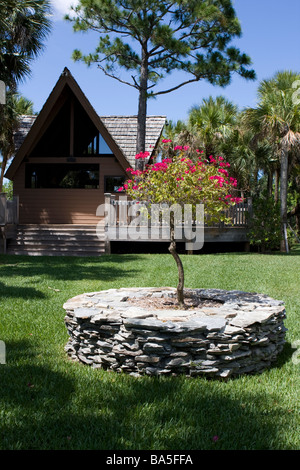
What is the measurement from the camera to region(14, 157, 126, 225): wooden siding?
1902 cm

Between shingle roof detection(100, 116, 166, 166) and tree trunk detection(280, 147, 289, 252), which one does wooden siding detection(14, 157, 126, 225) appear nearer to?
shingle roof detection(100, 116, 166, 166)

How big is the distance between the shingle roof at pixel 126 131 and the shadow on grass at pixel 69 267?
6.16 m

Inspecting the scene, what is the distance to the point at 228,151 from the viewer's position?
24.6 m

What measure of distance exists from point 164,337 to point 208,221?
2.23m

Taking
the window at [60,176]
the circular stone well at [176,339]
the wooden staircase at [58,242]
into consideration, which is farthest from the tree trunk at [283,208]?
the circular stone well at [176,339]

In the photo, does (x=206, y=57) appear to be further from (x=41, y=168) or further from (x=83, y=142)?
(x=41, y=168)

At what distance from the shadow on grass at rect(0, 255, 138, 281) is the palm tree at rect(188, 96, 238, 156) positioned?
1246 cm

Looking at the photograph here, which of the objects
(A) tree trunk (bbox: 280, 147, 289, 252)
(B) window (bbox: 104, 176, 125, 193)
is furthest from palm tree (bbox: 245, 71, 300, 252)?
(B) window (bbox: 104, 176, 125, 193)

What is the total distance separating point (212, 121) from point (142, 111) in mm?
8721

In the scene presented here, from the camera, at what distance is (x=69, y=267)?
1170 cm

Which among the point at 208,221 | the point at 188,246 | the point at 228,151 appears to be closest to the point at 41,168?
the point at 188,246

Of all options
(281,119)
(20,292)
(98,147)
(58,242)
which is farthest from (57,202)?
(20,292)

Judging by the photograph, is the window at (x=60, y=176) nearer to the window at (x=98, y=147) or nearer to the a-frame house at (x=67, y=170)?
the a-frame house at (x=67, y=170)

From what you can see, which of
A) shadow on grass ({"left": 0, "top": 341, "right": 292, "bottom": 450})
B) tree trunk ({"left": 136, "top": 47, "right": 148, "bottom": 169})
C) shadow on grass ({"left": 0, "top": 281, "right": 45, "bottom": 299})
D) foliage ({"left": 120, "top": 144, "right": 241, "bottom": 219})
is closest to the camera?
shadow on grass ({"left": 0, "top": 341, "right": 292, "bottom": 450})
